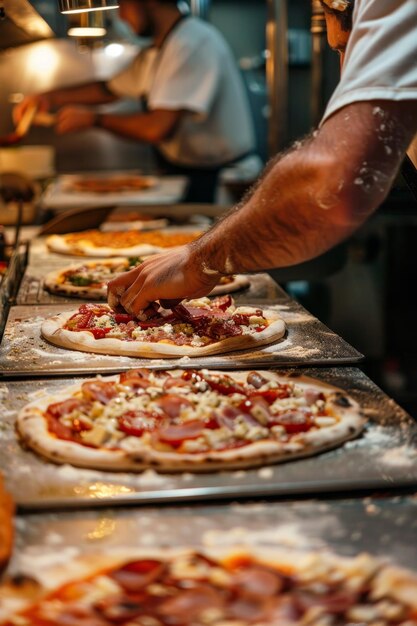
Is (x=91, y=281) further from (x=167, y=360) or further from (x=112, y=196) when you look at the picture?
(x=112, y=196)

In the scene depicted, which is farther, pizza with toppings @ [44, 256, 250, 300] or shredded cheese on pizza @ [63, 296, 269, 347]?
pizza with toppings @ [44, 256, 250, 300]

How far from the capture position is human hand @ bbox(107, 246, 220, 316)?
2523 millimetres

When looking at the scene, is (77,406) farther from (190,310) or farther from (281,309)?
(281,309)

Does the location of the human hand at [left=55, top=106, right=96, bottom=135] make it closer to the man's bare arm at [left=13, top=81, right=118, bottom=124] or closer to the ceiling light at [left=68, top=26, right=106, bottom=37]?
the man's bare arm at [left=13, top=81, right=118, bottom=124]

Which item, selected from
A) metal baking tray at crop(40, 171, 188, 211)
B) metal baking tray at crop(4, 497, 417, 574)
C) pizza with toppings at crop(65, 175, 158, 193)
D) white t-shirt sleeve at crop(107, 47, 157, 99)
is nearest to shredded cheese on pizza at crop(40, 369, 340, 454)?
metal baking tray at crop(4, 497, 417, 574)

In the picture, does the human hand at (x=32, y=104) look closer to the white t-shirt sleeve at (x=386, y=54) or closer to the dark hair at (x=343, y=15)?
the dark hair at (x=343, y=15)

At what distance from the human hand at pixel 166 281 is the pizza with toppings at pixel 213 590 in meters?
1.11

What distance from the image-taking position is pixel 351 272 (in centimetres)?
475

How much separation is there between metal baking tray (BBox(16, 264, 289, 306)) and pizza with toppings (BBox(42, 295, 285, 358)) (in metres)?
0.41

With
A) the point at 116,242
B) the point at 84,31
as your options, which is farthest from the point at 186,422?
the point at 116,242

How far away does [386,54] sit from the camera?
1938 mm

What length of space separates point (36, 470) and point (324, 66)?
4363 mm

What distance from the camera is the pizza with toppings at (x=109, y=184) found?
625 cm

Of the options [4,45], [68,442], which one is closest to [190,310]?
[68,442]
